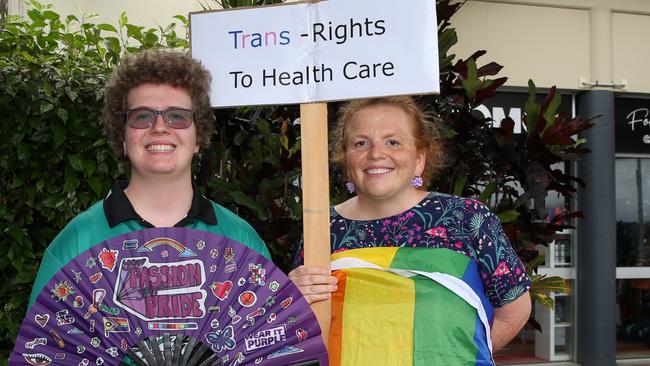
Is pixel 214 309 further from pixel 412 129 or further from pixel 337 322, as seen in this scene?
pixel 412 129

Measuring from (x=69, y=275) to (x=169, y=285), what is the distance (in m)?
0.24

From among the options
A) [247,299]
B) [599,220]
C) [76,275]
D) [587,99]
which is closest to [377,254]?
[247,299]

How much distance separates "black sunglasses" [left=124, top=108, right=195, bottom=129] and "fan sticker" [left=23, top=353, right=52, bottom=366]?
0.66 metres

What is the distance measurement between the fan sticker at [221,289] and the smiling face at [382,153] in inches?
24.8

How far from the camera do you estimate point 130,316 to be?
1.63m

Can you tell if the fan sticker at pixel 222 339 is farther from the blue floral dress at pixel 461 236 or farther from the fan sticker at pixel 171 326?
the blue floral dress at pixel 461 236

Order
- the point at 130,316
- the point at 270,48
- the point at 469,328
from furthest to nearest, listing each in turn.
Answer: the point at 270,48 → the point at 469,328 → the point at 130,316

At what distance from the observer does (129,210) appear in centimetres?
190

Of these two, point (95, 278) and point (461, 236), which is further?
point (461, 236)

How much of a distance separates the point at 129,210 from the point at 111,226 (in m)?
0.06

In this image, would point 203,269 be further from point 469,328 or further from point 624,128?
point 624,128

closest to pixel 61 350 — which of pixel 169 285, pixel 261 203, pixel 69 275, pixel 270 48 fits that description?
pixel 69 275

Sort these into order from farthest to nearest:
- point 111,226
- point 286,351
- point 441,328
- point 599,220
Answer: point 599,220 < point 441,328 < point 111,226 < point 286,351

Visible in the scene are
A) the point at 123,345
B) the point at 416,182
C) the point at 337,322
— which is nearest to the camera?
the point at 123,345
